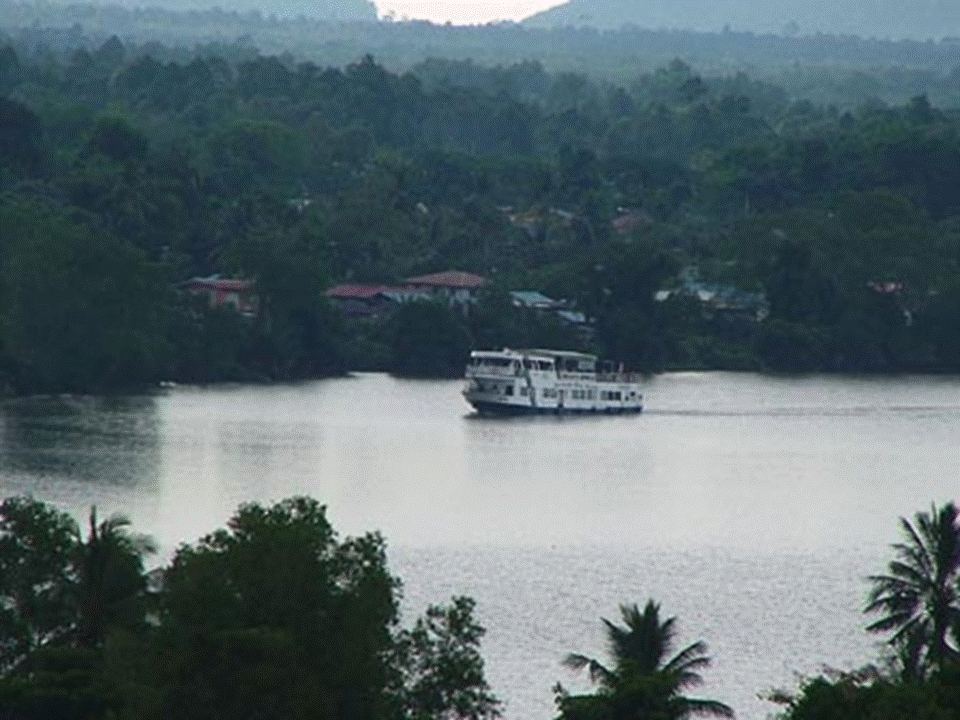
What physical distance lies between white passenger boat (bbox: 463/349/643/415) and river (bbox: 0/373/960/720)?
385 mm

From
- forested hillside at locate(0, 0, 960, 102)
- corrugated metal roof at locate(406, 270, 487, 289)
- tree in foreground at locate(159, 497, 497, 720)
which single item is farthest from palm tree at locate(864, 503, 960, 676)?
forested hillside at locate(0, 0, 960, 102)

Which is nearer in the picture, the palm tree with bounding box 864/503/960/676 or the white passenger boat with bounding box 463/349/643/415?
the palm tree with bounding box 864/503/960/676

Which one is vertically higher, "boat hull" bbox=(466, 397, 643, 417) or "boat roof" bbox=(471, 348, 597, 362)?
"boat roof" bbox=(471, 348, 597, 362)

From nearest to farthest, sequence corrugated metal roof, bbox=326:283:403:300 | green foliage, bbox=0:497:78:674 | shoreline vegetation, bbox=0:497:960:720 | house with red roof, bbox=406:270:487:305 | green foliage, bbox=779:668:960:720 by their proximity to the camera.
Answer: green foliage, bbox=779:668:960:720
shoreline vegetation, bbox=0:497:960:720
green foliage, bbox=0:497:78:674
corrugated metal roof, bbox=326:283:403:300
house with red roof, bbox=406:270:487:305

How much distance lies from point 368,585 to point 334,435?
23.8m

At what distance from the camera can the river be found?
3203 cm

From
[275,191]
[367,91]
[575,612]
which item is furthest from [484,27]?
[575,612]

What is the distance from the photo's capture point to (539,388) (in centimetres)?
5456

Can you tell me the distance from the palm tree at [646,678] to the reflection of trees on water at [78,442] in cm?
1557

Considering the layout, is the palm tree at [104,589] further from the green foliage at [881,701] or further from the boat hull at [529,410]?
the boat hull at [529,410]

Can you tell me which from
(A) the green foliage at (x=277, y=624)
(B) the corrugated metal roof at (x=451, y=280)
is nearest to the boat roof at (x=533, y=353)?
(B) the corrugated metal roof at (x=451, y=280)

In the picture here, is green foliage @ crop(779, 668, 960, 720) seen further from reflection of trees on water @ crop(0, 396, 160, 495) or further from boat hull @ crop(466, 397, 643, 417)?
boat hull @ crop(466, 397, 643, 417)

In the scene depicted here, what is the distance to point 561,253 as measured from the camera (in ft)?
229

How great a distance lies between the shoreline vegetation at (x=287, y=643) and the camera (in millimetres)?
22344
